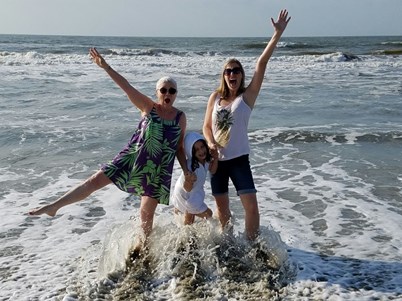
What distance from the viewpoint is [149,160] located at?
4.79m

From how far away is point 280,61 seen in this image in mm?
36781

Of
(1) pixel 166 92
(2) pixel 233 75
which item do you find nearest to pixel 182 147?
(1) pixel 166 92

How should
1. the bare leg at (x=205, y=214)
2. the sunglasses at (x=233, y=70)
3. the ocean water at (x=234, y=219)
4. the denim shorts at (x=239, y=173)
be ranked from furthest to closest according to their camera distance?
the bare leg at (x=205, y=214)
the denim shorts at (x=239, y=173)
the sunglasses at (x=233, y=70)
the ocean water at (x=234, y=219)

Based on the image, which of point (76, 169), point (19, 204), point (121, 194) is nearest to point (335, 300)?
point (121, 194)

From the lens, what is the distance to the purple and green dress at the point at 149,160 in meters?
4.76

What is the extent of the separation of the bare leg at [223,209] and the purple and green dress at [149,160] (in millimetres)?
580

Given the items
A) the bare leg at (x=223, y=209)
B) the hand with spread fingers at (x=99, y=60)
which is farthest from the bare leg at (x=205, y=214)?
the hand with spread fingers at (x=99, y=60)

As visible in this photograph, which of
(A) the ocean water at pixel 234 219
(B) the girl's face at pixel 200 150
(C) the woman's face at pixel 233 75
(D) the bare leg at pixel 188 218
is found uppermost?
(C) the woman's face at pixel 233 75

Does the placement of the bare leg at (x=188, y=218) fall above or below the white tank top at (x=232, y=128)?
below

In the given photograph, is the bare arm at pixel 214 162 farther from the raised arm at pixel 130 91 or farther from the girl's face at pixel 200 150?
the raised arm at pixel 130 91

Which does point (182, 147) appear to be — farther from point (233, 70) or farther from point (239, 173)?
point (233, 70)

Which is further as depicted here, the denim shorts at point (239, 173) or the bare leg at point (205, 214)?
the bare leg at point (205, 214)

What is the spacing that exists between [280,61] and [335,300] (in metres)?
33.6

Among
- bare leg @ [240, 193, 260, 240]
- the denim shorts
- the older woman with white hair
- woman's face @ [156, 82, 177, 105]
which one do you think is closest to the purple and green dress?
the older woman with white hair
